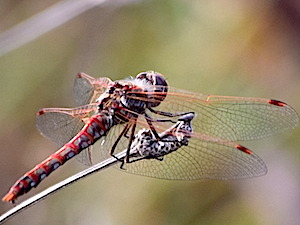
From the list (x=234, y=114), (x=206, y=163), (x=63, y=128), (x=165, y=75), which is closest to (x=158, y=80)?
(x=234, y=114)

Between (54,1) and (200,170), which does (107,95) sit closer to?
(200,170)

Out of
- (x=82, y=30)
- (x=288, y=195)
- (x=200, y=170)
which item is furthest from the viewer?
(x=82, y=30)

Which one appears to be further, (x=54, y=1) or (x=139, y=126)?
(x=54, y=1)

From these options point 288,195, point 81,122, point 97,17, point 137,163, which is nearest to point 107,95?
point 81,122

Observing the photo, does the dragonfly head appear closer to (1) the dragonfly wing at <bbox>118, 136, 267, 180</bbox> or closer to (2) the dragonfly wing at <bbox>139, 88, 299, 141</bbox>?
(2) the dragonfly wing at <bbox>139, 88, 299, 141</bbox>

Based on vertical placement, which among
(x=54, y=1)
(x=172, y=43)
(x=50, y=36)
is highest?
(x=54, y=1)

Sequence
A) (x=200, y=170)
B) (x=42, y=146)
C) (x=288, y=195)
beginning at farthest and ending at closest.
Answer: (x=42, y=146)
(x=288, y=195)
(x=200, y=170)

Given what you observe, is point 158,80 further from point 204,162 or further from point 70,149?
point 70,149

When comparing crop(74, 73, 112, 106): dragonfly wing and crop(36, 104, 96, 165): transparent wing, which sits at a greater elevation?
crop(74, 73, 112, 106): dragonfly wing

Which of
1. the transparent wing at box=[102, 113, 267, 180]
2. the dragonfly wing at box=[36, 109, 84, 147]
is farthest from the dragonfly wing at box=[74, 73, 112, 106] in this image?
the transparent wing at box=[102, 113, 267, 180]
